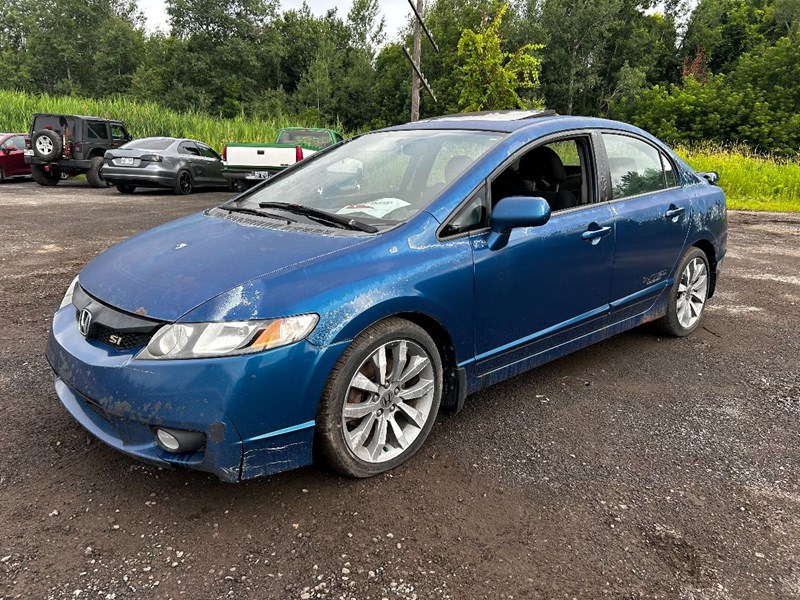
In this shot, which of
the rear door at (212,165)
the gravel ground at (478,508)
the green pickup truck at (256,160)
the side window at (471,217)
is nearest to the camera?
the gravel ground at (478,508)

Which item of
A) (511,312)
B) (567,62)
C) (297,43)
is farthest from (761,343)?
(297,43)

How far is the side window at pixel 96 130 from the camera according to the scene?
1592 centimetres

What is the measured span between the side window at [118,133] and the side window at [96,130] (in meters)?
0.28

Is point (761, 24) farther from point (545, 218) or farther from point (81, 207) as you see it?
point (545, 218)

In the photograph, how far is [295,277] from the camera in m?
2.47

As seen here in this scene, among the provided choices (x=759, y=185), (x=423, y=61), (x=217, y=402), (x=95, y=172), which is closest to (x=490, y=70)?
(x=759, y=185)

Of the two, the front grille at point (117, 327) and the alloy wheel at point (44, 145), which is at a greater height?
the alloy wheel at point (44, 145)

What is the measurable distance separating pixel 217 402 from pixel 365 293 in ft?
2.35

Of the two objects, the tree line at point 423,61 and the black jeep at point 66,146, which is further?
the tree line at point 423,61

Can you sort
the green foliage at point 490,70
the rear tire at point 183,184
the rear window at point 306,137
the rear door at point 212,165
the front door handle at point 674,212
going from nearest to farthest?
the front door handle at point 674,212 < the rear tire at point 183,184 < the rear window at point 306,137 < the rear door at point 212,165 < the green foliage at point 490,70

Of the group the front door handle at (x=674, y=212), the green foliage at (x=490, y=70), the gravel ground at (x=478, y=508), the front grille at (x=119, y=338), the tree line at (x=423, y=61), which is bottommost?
the gravel ground at (x=478, y=508)

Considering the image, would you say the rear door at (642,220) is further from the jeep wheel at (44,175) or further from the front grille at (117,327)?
the jeep wheel at (44,175)

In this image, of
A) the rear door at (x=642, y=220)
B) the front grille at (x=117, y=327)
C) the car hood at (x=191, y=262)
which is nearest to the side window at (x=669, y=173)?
the rear door at (x=642, y=220)

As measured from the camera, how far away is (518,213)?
2922mm
